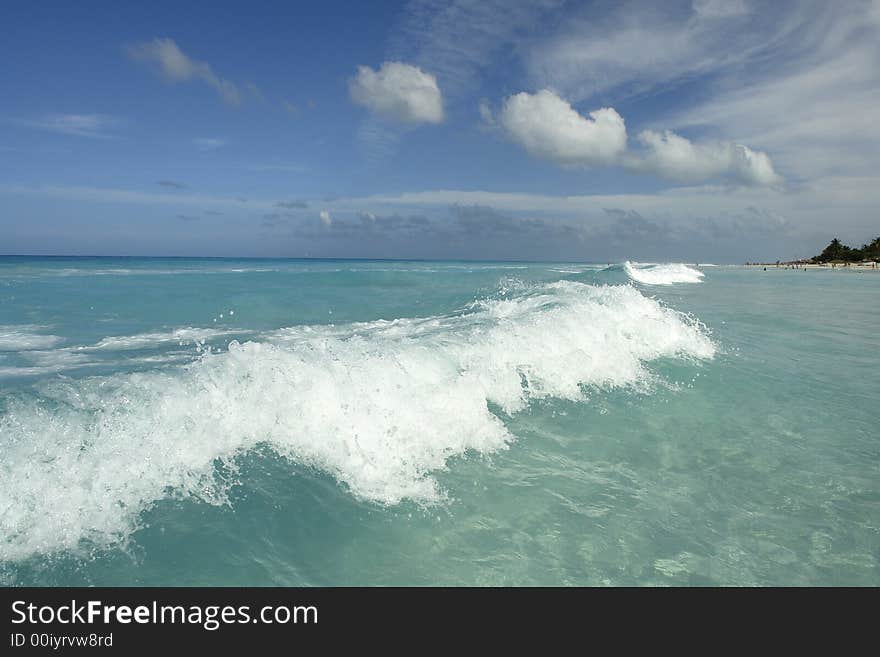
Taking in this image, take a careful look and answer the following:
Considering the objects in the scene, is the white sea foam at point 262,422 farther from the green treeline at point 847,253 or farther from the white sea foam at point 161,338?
the green treeline at point 847,253

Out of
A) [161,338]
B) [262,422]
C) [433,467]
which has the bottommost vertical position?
[433,467]

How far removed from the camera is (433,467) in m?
5.80

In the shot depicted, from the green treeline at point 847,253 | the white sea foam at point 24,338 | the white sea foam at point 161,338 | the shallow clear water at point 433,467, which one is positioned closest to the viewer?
the shallow clear water at point 433,467

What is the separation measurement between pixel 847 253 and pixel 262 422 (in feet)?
529

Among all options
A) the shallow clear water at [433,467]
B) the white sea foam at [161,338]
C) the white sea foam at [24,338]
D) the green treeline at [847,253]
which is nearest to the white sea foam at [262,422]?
the shallow clear water at [433,467]

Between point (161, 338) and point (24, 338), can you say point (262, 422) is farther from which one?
point (24, 338)

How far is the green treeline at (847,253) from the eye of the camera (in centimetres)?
11813

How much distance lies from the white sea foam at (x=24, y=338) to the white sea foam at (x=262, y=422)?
17.5 ft

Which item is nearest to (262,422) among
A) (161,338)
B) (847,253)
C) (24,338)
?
(161,338)

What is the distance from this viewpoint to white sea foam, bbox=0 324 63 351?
433 inches

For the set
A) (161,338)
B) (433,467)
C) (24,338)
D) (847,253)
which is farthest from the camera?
(847,253)

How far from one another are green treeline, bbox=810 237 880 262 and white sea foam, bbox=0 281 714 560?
148m
